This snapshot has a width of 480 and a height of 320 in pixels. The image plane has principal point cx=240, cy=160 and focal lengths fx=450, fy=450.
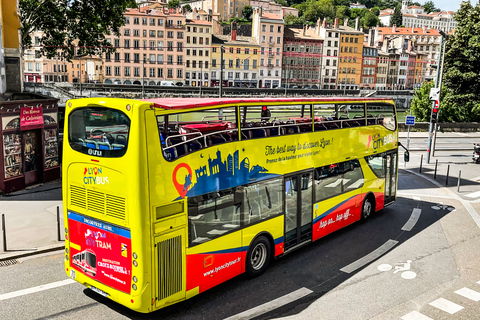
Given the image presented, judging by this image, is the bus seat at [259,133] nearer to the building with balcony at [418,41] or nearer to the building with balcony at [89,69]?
the building with balcony at [89,69]

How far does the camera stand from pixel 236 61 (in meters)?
108

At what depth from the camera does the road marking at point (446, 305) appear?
8.78m

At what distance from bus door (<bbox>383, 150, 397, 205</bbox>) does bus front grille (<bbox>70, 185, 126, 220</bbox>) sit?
10.4 metres

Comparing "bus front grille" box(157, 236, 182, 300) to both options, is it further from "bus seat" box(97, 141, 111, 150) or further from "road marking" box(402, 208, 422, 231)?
"road marking" box(402, 208, 422, 231)

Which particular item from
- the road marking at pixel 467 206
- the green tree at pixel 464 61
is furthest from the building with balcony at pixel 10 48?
the green tree at pixel 464 61

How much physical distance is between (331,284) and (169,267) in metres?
4.00

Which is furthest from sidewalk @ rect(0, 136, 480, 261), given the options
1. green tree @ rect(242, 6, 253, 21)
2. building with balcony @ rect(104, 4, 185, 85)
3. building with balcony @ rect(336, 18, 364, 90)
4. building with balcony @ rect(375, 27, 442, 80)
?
Result: green tree @ rect(242, 6, 253, 21)

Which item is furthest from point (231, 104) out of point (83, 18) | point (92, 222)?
point (83, 18)

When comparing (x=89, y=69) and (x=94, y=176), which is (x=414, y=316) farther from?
(x=89, y=69)

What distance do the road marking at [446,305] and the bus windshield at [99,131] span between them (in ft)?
22.2

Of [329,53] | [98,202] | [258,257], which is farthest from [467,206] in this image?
[329,53]

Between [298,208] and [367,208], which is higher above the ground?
[298,208]

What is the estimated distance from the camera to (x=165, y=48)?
102188 millimetres

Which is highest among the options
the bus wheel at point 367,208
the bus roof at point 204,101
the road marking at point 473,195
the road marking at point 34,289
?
the bus roof at point 204,101
